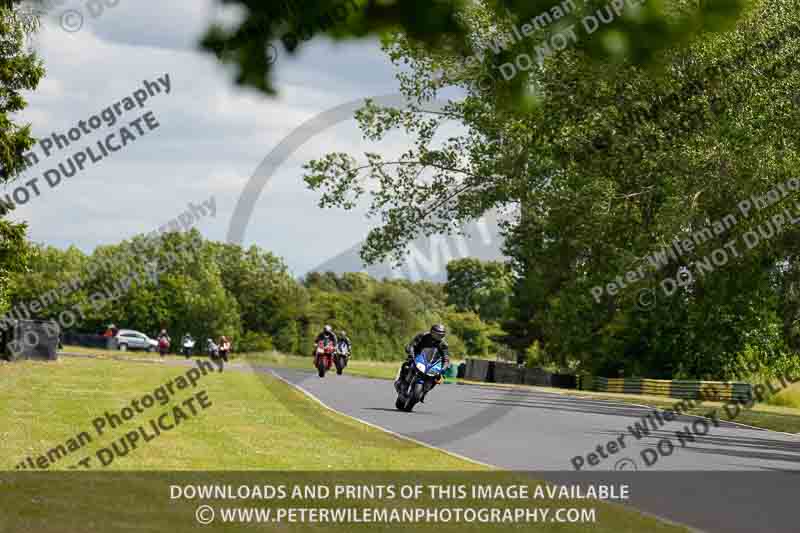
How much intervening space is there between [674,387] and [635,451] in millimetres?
26576

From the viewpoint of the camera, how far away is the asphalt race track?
12031 mm

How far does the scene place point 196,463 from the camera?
1334 cm

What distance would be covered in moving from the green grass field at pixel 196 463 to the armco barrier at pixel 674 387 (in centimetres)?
1879

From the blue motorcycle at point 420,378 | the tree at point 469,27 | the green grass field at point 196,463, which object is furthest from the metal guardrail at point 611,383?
the tree at point 469,27

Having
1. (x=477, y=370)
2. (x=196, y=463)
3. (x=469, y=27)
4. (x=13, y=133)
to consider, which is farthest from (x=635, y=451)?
(x=477, y=370)

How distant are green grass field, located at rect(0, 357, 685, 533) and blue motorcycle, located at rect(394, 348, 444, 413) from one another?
1.58m

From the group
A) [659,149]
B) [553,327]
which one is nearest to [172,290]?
[553,327]

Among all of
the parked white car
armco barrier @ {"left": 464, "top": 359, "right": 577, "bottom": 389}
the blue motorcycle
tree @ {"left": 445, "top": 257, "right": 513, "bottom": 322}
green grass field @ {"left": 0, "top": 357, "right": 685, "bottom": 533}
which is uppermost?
tree @ {"left": 445, "top": 257, "right": 513, "bottom": 322}

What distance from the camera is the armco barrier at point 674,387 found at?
40.7m

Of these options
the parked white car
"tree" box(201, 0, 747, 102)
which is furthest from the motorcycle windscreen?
the parked white car

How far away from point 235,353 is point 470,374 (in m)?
43.0

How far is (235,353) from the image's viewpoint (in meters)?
101

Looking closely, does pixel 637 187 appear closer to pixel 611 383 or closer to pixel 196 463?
pixel 611 383

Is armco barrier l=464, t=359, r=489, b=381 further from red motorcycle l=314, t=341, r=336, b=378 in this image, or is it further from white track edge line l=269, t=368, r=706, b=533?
white track edge line l=269, t=368, r=706, b=533
